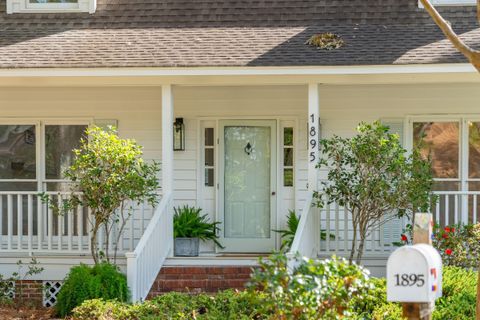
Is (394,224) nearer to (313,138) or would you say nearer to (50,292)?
(313,138)

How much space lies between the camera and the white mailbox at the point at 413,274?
228 inches

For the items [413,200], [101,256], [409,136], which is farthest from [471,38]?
[101,256]

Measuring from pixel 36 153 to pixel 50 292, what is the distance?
232 cm

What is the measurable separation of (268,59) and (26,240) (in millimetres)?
4672

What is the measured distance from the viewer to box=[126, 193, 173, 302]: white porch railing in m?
10.9

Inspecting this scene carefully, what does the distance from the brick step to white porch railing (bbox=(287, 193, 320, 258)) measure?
903 mm

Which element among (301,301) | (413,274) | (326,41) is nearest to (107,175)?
(326,41)

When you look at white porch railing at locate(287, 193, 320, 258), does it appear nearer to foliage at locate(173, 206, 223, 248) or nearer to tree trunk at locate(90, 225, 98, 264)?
foliage at locate(173, 206, 223, 248)

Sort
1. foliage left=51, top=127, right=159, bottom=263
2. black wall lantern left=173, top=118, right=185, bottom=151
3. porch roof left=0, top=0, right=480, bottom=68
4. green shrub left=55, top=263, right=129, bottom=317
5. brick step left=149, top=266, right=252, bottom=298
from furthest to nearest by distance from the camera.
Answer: black wall lantern left=173, top=118, right=185, bottom=151, porch roof left=0, top=0, right=480, bottom=68, brick step left=149, top=266, right=252, bottom=298, foliage left=51, top=127, right=159, bottom=263, green shrub left=55, top=263, right=129, bottom=317

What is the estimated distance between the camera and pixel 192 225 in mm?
13172

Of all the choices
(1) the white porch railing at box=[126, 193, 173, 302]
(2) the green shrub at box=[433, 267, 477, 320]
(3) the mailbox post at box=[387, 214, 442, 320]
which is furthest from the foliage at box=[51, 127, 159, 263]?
(3) the mailbox post at box=[387, 214, 442, 320]

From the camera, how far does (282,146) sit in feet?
45.9

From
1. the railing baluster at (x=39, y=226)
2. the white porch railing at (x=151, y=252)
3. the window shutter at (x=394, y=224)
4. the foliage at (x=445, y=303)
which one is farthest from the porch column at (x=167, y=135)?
the foliage at (x=445, y=303)

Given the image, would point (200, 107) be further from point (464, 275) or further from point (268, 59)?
point (464, 275)
